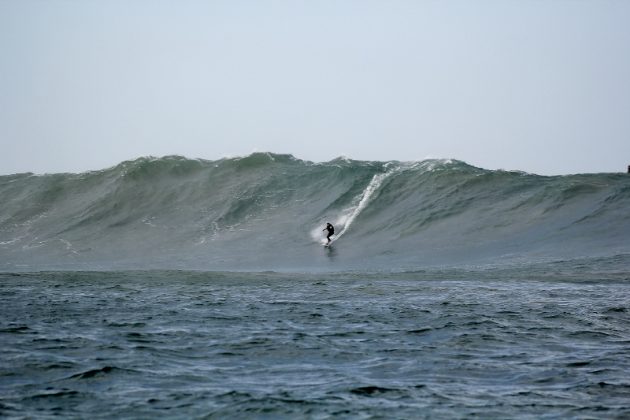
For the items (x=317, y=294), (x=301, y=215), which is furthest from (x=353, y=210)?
(x=317, y=294)

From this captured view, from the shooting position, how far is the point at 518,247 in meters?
22.2

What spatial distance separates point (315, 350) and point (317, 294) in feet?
15.9

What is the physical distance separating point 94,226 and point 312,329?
1975cm

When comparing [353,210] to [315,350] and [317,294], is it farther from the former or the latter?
[315,350]

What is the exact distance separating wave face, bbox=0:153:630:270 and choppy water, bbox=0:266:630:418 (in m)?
6.92

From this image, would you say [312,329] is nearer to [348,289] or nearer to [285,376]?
[285,376]

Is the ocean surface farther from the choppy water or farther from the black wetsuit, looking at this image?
the black wetsuit

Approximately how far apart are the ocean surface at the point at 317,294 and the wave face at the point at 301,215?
0.33 feet

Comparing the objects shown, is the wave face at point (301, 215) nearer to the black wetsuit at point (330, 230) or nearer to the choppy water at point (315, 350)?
the black wetsuit at point (330, 230)

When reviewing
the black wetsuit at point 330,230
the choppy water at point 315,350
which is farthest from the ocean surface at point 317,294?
the black wetsuit at point 330,230

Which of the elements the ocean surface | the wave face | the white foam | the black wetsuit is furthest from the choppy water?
the white foam

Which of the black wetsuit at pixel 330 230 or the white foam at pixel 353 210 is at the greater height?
the white foam at pixel 353 210

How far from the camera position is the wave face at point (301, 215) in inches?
894

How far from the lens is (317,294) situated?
14.1 meters
